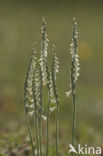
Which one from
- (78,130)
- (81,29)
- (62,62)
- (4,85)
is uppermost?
(81,29)

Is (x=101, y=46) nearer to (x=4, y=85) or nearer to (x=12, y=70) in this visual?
(x=12, y=70)

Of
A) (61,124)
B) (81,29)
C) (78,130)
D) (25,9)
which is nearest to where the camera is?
(78,130)

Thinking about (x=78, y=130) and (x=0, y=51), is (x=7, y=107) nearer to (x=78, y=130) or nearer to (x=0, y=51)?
(x=78, y=130)

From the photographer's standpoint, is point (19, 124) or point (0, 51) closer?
point (19, 124)

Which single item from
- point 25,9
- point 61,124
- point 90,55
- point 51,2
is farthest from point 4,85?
point 51,2

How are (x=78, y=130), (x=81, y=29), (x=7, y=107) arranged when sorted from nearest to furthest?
(x=78, y=130) < (x=7, y=107) < (x=81, y=29)

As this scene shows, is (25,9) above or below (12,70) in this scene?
above
